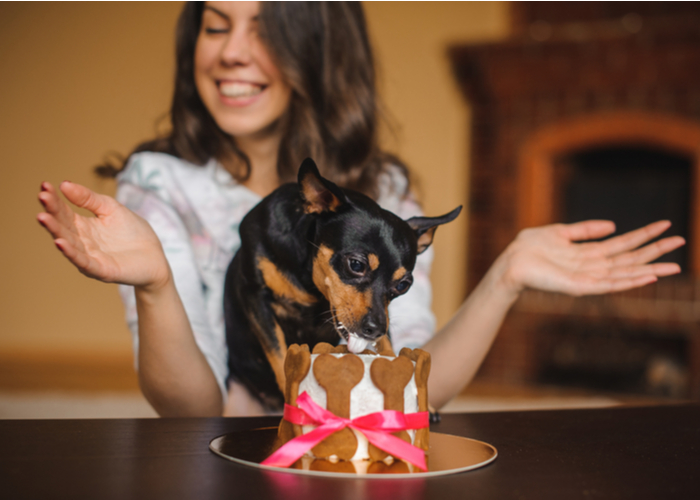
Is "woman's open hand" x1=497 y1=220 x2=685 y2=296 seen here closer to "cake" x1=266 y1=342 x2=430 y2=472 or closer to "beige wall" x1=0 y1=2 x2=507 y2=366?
"cake" x1=266 y1=342 x2=430 y2=472

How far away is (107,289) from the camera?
11.7ft

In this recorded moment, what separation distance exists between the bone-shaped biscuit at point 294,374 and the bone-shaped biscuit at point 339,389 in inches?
0.7

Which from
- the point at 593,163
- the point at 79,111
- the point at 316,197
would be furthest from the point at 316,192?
the point at 593,163

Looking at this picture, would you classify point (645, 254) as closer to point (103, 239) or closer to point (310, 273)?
point (310, 273)

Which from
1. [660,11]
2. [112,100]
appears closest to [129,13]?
[112,100]

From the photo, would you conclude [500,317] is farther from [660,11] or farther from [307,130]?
[660,11]

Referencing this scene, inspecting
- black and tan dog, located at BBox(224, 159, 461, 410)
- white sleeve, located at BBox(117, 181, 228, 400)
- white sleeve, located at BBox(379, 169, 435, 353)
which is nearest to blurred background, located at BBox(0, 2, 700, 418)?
white sleeve, located at BBox(379, 169, 435, 353)

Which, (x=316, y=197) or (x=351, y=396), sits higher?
(x=316, y=197)

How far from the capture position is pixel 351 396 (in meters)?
0.53

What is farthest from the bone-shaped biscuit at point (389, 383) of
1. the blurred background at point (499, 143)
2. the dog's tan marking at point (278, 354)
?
the blurred background at point (499, 143)

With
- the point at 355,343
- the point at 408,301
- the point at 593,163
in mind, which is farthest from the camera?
the point at 593,163

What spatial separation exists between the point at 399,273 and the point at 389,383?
13cm

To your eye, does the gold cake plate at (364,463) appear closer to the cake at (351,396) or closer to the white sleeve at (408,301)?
the cake at (351,396)

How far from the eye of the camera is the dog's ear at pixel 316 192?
598 millimetres
